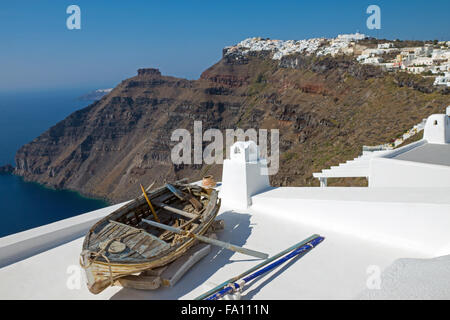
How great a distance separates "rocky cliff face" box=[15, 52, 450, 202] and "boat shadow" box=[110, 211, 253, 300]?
20.7m

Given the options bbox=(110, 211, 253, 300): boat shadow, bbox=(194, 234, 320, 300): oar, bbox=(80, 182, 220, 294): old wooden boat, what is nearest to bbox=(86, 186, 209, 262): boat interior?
bbox=(80, 182, 220, 294): old wooden boat

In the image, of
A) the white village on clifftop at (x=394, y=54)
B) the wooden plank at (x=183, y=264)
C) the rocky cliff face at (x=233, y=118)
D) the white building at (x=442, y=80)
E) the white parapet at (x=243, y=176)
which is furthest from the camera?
the white village on clifftop at (x=394, y=54)

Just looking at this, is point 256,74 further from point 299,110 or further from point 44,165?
point 44,165

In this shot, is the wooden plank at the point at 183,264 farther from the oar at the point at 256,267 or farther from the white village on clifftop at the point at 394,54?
the white village on clifftop at the point at 394,54

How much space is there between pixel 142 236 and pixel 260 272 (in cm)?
135

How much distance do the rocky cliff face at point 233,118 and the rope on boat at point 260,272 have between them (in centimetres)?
2115

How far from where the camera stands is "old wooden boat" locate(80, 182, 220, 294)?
3.21 meters

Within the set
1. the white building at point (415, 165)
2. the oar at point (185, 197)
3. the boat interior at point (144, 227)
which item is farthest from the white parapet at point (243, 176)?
the white building at point (415, 165)

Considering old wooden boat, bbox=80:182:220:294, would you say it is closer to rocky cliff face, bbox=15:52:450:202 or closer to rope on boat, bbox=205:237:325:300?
rope on boat, bbox=205:237:325:300

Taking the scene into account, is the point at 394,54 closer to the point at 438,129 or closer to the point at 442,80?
the point at 442,80

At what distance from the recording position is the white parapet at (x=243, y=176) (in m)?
5.64

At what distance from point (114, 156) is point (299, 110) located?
46.5 meters

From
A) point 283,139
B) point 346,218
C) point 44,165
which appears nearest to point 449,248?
point 346,218

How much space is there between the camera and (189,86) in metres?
80.8
